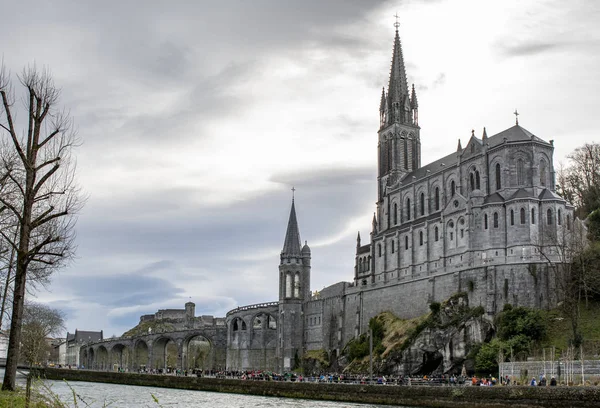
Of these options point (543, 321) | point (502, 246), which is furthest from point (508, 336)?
point (502, 246)

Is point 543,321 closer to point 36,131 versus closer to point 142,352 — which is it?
point 36,131

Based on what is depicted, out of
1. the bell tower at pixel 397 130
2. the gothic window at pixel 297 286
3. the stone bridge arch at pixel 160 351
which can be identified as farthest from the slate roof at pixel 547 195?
the stone bridge arch at pixel 160 351

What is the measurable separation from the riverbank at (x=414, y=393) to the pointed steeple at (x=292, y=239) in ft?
109

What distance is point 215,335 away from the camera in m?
101

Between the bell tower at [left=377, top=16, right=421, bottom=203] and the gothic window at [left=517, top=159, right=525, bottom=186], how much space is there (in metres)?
21.6

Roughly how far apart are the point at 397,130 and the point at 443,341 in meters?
36.2

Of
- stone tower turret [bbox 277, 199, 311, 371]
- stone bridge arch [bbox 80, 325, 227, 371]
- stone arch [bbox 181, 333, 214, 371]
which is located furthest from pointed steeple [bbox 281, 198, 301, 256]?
stone arch [bbox 181, 333, 214, 371]

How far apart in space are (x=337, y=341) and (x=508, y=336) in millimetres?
28771

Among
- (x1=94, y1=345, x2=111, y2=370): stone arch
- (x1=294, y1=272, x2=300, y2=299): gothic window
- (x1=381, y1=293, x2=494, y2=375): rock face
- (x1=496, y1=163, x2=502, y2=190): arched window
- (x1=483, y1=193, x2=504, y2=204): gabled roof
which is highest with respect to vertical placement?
(x1=496, y1=163, x2=502, y2=190): arched window

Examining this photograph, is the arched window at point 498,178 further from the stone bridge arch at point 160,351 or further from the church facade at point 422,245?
the stone bridge arch at point 160,351

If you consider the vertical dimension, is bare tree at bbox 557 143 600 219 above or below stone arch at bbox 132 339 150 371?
above

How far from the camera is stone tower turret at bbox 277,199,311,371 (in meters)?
88.5

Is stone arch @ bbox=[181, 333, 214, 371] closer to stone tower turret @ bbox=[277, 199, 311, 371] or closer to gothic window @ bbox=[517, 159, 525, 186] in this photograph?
stone tower turret @ bbox=[277, 199, 311, 371]

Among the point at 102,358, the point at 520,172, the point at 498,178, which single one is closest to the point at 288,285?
the point at 498,178
